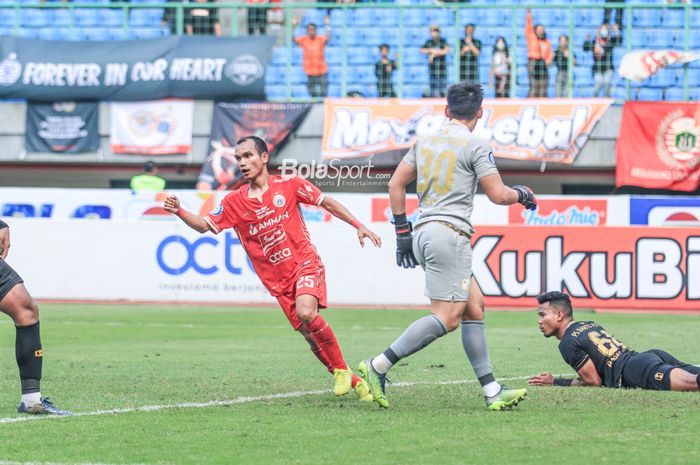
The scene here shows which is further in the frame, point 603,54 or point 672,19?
point 672,19

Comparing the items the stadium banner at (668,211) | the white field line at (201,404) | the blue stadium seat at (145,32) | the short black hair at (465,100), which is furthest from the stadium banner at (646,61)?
the short black hair at (465,100)

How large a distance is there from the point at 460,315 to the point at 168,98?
19460 millimetres

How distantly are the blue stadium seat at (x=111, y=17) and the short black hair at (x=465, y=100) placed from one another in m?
21.7

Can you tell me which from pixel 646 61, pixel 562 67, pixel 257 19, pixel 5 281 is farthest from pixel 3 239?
pixel 257 19

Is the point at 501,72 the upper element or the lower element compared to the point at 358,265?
upper

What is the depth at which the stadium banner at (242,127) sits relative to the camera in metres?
25.5

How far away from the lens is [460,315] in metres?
7.87

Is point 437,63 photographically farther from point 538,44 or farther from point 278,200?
point 278,200

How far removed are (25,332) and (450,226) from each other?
278 cm

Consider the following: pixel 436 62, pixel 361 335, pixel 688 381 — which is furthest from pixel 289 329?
pixel 436 62

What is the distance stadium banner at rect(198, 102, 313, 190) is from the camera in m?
25.5

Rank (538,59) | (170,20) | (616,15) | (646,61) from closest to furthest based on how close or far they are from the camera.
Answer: (646,61), (538,59), (616,15), (170,20)

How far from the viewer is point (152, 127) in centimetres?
2644

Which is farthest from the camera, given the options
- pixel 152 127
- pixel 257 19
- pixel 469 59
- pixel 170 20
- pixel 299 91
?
pixel 170 20
